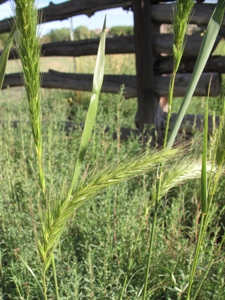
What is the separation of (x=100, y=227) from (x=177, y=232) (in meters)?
0.39

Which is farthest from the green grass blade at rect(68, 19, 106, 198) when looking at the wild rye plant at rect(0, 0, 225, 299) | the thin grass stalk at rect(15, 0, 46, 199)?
the thin grass stalk at rect(15, 0, 46, 199)

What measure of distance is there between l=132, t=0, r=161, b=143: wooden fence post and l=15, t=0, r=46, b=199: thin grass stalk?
286 cm

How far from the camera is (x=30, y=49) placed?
784 millimetres

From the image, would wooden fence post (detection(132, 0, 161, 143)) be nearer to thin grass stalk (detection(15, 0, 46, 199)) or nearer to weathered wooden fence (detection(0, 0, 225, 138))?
weathered wooden fence (detection(0, 0, 225, 138))

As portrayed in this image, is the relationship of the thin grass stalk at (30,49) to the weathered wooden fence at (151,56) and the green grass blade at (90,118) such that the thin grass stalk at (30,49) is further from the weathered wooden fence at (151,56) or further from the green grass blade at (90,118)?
the weathered wooden fence at (151,56)

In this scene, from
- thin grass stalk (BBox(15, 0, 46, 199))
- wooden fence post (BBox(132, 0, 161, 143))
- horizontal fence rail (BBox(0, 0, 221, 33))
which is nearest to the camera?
thin grass stalk (BBox(15, 0, 46, 199))

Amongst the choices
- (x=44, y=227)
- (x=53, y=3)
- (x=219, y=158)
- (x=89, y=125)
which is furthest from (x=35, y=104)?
(x=53, y=3)

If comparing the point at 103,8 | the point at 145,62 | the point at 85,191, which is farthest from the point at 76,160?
the point at 103,8

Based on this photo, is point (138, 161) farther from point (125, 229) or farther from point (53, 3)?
point (53, 3)

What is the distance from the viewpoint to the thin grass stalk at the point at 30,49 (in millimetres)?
758

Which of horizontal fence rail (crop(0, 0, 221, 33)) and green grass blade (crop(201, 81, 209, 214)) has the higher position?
horizontal fence rail (crop(0, 0, 221, 33))

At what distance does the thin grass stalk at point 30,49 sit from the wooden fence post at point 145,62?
113 inches

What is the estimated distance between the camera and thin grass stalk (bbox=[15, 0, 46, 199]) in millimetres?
758

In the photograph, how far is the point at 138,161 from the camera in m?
0.95
